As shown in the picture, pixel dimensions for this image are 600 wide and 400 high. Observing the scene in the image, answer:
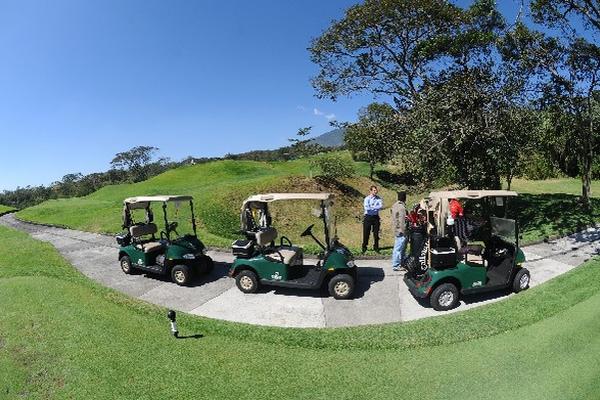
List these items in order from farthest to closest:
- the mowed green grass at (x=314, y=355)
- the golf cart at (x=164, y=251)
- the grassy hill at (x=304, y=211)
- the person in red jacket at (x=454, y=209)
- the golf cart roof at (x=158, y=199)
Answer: the grassy hill at (x=304, y=211) → the golf cart roof at (x=158, y=199) → the golf cart at (x=164, y=251) → the person in red jacket at (x=454, y=209) → the mowed green grass at (x=314, y=355)

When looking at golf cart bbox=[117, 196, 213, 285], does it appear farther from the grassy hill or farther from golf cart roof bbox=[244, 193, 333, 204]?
the grassy hill

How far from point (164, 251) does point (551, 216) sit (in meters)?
14.6

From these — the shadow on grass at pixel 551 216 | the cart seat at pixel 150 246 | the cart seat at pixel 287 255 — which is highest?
the cart seat at pixel 150 246

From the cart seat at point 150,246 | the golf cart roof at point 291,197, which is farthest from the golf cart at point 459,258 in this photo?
the cart seat at point 150,246

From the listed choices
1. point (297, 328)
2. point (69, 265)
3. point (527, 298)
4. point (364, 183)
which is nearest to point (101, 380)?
point (297, 328)

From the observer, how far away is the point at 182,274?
467 inches

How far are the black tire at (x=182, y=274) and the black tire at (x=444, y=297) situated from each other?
636 cm

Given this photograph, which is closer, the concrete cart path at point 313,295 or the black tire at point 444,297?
the black tire at point 444,297

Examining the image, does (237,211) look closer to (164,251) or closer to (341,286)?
(164,251)

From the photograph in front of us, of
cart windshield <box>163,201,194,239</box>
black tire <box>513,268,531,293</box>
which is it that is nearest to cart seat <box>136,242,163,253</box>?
cart windshield <box>163,201,194,239</box>

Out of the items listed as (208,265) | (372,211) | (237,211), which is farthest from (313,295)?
(237,211)

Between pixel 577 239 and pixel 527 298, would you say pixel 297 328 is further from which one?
pixel 577 239

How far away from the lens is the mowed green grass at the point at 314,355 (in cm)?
599

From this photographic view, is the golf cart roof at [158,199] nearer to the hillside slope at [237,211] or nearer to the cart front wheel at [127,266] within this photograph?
the cart front wheel at [127,266]
